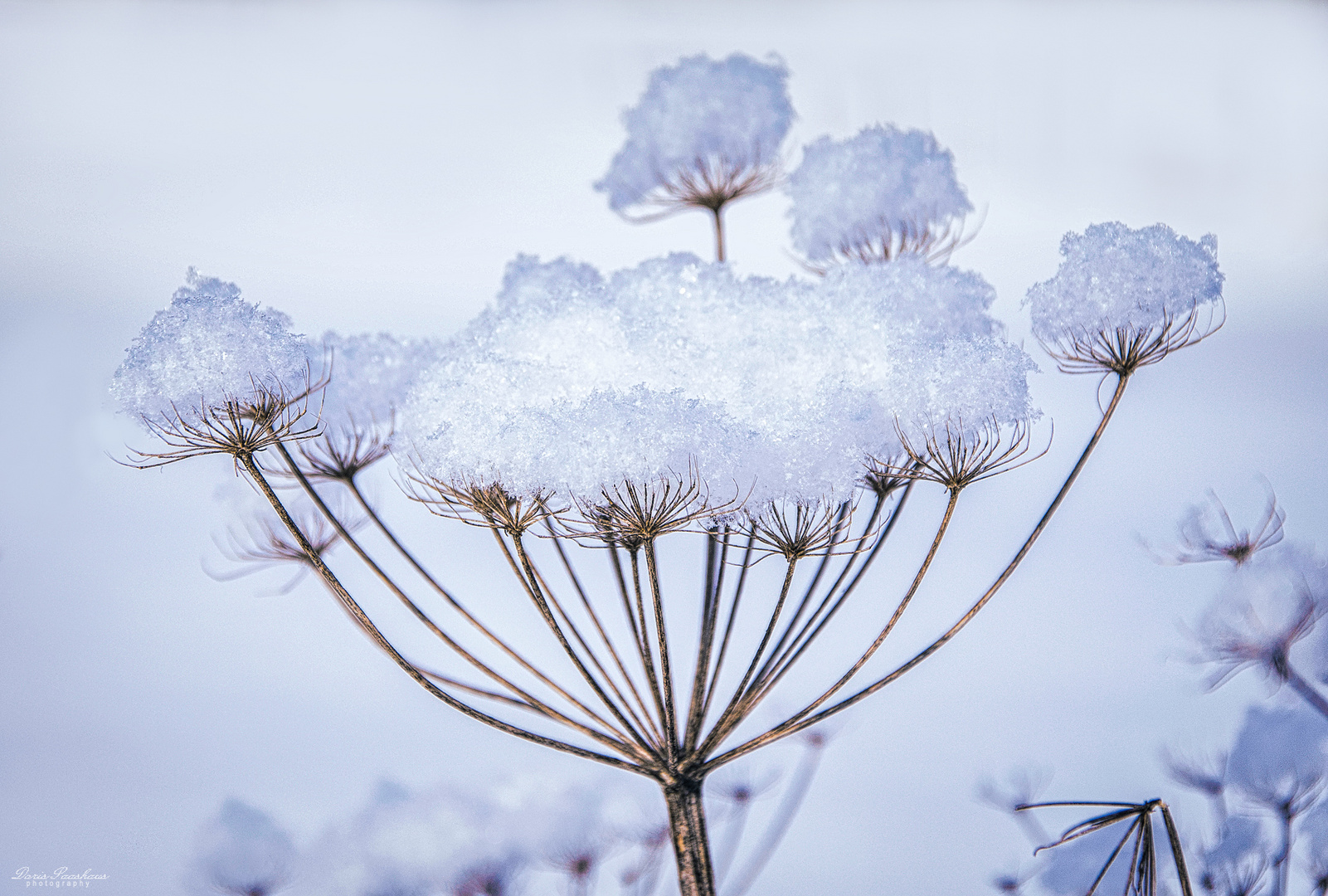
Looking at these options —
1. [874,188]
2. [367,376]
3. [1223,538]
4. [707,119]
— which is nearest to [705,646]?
[367,376]

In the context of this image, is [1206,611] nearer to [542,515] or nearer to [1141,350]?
[1141,350]

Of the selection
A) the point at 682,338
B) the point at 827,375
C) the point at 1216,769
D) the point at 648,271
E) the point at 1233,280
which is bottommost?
the point at 1216,769

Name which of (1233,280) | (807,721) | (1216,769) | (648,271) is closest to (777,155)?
(648,271)

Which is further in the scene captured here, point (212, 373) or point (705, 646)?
point (705, 646)

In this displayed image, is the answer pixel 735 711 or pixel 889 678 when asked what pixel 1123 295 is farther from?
pixel 735 711

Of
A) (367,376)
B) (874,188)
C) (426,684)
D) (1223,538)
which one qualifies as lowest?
(426,684)
